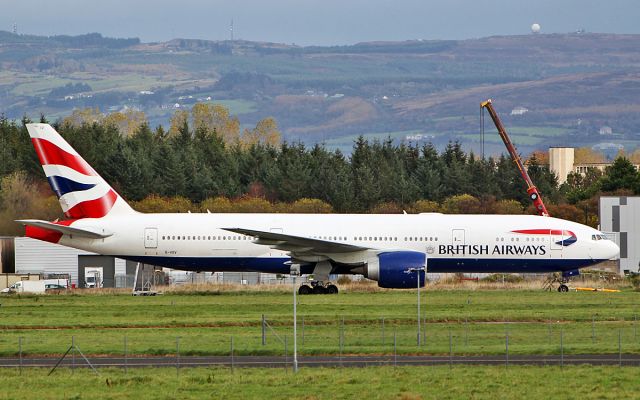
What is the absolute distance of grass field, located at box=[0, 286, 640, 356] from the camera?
4003cm

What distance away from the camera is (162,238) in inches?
2378

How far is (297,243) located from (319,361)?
2231 cm

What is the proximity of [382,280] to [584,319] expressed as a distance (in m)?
12.6

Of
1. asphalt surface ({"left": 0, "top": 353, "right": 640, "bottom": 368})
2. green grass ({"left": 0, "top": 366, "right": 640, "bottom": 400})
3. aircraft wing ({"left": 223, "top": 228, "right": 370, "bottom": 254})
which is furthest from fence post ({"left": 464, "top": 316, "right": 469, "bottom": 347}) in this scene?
aircraft wing ({"left": 223, "top": 228, "right": 370, "bottom": 254})

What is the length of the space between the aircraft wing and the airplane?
9 centimetres

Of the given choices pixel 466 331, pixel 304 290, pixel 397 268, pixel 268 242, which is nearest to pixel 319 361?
pixel 466 331

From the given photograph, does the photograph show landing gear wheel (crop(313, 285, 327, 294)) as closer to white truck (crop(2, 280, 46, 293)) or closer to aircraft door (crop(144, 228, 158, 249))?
aircraft door (crop(144, 228, 158, 249))

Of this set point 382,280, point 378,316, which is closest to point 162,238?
point 382,280

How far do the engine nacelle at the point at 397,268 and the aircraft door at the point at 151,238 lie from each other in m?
9.29

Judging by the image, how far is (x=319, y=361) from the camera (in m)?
36.7

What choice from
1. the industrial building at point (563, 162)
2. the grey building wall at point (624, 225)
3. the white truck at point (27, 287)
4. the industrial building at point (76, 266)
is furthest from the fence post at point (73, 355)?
the industrial building at point (563, 162)

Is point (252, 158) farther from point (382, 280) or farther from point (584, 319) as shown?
point (584, 319)

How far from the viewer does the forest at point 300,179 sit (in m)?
101

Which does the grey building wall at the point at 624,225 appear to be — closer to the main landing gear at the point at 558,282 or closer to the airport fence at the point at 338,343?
the main landing gear at the point at 558,282
